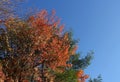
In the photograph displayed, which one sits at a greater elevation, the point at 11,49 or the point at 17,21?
the point at 11,49

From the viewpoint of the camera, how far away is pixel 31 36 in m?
46.1

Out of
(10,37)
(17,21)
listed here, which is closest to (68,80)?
(10,37)

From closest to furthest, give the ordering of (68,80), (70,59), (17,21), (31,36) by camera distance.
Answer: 1. (17,21)
2. (68,80)
3. (31,36)
4. (70,59)

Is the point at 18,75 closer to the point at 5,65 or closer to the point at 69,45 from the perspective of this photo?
the point at 5,65

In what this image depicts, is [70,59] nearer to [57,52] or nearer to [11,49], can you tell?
[57,52]

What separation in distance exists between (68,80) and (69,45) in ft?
26.7

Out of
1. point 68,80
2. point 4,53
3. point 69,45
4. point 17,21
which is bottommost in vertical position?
point 17,21

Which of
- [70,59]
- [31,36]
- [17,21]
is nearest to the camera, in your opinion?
[17,21]

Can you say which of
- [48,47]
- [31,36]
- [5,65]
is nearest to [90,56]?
[48,47]

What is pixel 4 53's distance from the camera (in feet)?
145

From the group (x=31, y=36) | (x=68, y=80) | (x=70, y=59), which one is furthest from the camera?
(x=70, y=59)

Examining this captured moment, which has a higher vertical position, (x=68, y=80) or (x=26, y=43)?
(x=26, y=43)

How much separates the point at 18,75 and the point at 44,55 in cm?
471

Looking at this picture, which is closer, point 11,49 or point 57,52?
point 11,49
